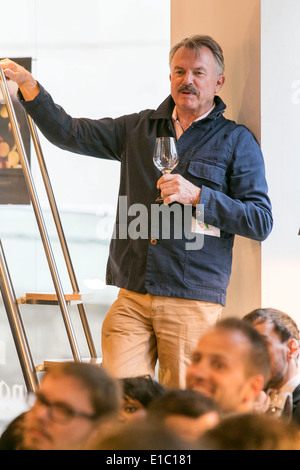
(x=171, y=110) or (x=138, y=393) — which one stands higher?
(x=171, y=110)

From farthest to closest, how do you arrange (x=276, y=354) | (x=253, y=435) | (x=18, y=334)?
1. (x=18, y=334)
2. (x=276, y=354)
3. (x=253, y=435)

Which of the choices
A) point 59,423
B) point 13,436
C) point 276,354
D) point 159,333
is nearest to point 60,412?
point 59,423

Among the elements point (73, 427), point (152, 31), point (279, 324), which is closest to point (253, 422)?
point (73, 427)

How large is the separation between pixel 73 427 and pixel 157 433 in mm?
400

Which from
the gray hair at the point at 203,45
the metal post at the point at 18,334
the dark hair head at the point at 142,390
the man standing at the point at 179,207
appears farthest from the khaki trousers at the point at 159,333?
the gray hair at the point at 203,45

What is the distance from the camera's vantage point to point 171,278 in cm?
265

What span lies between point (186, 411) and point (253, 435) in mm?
262

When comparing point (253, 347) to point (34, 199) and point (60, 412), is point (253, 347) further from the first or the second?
point (34, 199)

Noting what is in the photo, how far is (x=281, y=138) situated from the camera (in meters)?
2.91

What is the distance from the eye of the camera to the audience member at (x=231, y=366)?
1.34 metres

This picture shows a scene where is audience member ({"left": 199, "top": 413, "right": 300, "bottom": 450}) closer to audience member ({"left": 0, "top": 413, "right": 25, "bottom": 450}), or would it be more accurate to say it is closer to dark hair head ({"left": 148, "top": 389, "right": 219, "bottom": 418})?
dark hair head ({"left": 148, "top": 389, "right": 219, "bottom": 418})

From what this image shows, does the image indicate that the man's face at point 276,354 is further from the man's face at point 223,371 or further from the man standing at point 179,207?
the man standing at point 179,207

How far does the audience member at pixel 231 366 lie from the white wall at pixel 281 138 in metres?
1.45
